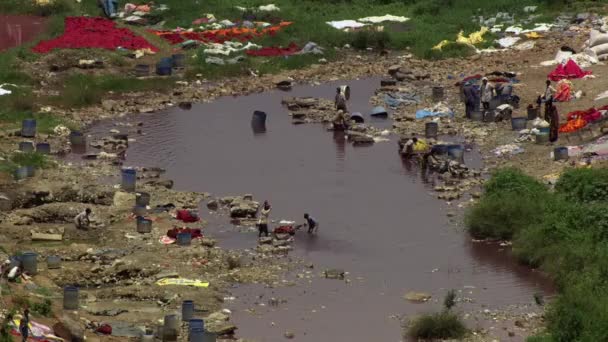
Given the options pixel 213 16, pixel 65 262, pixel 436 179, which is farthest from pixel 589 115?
pixel 213 16

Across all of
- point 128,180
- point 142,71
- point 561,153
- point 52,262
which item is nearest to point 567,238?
point 561,153

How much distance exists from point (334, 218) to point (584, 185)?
14.8 feet

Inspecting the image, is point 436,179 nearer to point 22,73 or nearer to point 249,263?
point 249,263

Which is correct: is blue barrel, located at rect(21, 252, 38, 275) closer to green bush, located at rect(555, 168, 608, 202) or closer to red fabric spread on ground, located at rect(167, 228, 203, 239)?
red fabric spread on ground, located at rect(167, 228, 203, 239)

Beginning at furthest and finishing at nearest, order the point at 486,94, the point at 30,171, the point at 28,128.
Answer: the point at 486,94
the point at 28,128
the point at 30,171

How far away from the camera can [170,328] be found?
2073 cm

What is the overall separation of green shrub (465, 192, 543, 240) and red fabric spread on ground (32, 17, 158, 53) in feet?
55.5

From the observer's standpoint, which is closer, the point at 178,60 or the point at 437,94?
the point at 437,94

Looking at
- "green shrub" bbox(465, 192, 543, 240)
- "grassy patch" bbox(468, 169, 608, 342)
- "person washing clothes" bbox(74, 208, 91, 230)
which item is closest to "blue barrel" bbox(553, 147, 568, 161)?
"grassy patch" bbox(468, 169, 608, 342)

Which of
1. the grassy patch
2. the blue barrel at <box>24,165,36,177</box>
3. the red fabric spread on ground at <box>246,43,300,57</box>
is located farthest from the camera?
the red fabric spread on ground at <box>246,43,300,57</box>

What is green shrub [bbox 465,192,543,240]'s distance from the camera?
82.6 ft

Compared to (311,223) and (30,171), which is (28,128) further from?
(311,223)

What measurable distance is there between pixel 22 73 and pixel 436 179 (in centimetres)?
1241

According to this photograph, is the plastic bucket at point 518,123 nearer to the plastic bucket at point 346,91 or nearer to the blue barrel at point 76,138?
the plastic bucket at point 346,91
